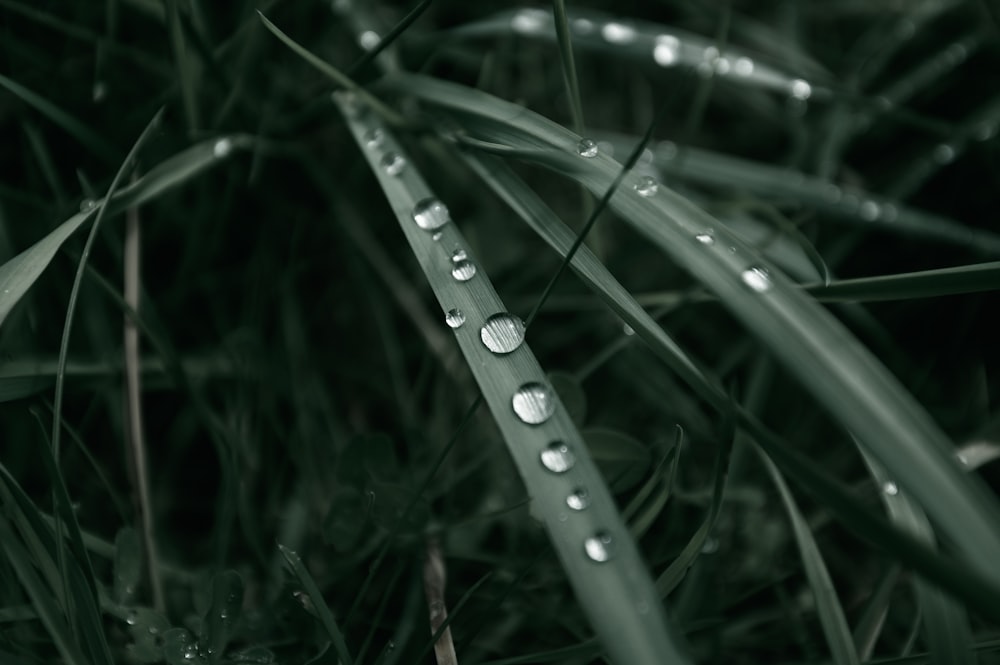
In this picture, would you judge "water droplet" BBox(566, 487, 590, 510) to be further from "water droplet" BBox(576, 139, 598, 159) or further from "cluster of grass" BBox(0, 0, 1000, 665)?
"water droplet" BBox(576, 139, 598, 159)

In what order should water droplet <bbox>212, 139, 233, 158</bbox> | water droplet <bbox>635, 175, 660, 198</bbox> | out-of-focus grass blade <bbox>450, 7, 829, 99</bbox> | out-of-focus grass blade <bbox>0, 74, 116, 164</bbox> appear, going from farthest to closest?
out-of-focus grass blade <bbox>450, 7, 829, 99</bbox> → water droplet <bbox>212, 139, 233, 158</bbox> → out-of-focus grass blade <bbox>0, 74, 116, 164</bbox> → water droplet <bbox>635, 175, 660, 198</bbox>

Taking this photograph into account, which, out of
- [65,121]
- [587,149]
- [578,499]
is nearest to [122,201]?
[65,121]

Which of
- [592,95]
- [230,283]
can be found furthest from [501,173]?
[592,95]

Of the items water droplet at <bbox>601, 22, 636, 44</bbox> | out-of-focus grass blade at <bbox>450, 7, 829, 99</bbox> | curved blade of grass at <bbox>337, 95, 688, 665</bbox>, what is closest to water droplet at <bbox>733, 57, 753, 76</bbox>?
out-of-focus grass blade at <bbox>450, 7, 829, 99</bbox>

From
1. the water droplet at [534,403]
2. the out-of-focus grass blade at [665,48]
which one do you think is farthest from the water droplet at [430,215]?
the out-of-focus grass blade at [665,48]

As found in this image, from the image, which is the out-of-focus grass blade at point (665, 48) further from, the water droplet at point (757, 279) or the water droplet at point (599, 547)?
the water droplet at point (599, 547)

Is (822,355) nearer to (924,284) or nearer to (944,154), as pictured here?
(924,284)
